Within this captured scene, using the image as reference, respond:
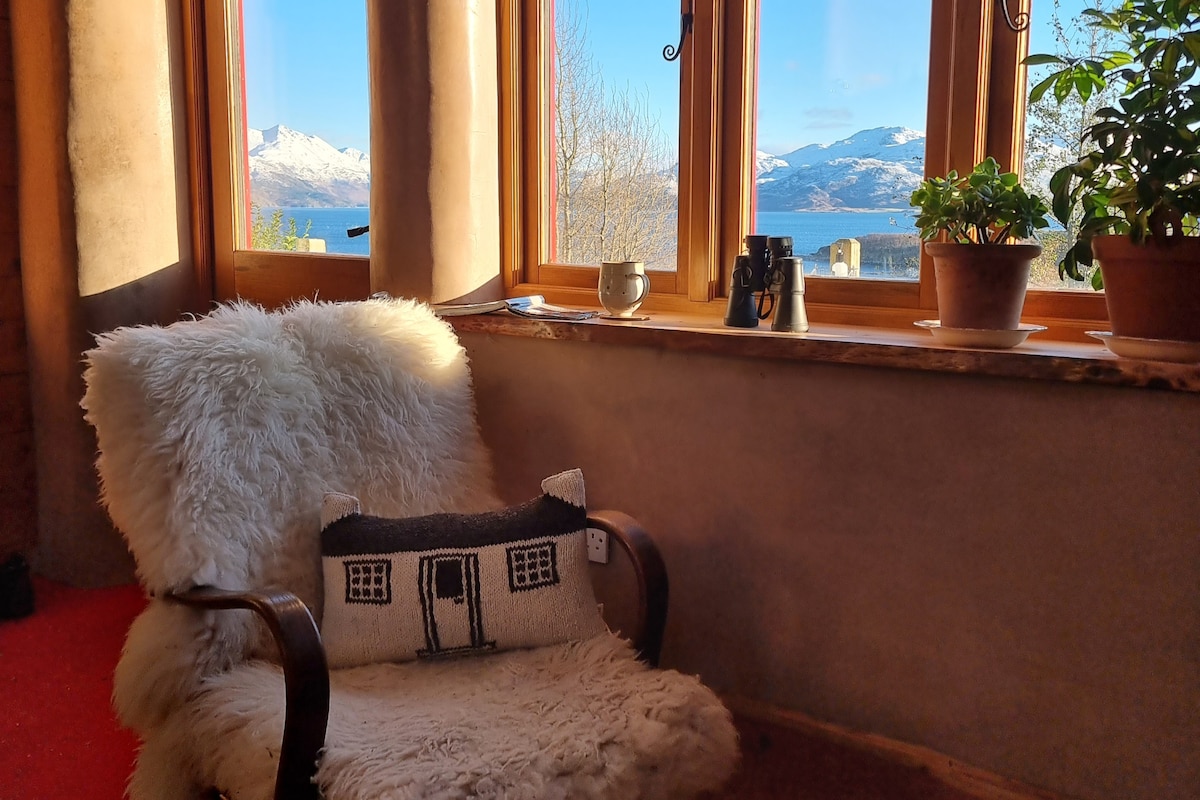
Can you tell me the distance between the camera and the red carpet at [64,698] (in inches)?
78.9

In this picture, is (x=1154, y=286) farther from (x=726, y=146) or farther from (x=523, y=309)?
(x=523, y=309)

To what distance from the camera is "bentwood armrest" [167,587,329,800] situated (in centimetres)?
130

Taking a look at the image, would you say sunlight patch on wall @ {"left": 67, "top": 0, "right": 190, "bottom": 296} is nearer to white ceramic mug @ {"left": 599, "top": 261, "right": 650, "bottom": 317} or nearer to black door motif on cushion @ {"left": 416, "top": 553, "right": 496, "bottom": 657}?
white ceramic mug @ {"left": 599, "top": 261, "right": 650, "bottom": 317}

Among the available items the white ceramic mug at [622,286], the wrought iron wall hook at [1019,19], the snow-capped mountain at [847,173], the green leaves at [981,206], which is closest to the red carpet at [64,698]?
the white ceramic mug at [622,286]

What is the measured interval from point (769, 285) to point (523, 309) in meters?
0.59

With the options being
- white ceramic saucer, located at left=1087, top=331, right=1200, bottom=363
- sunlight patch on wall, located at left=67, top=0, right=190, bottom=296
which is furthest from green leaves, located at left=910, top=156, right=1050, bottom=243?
sunlight patch on wall, located at left=67, top=0, right=190, bottom=296

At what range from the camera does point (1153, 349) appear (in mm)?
1512

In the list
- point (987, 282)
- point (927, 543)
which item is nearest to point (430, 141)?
point (987, 282)

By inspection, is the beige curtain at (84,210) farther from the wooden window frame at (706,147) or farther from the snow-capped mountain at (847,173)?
the snow-capped mountain at (847,173)

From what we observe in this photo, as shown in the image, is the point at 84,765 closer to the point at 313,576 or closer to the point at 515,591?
the point at 313,576

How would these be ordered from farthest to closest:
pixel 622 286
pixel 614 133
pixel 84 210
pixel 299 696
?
pixel 84 210, pixel 614 133, pixel 622 286, pixel 299 696

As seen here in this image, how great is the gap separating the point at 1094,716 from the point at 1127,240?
2.51 ft

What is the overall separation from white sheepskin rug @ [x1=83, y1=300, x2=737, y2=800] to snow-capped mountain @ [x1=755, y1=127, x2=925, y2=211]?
32.9 inches

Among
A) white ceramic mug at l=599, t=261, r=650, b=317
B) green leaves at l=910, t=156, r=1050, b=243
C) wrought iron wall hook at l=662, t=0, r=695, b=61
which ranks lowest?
white ceramic mug at l=599, t=261, r=650, b=317
